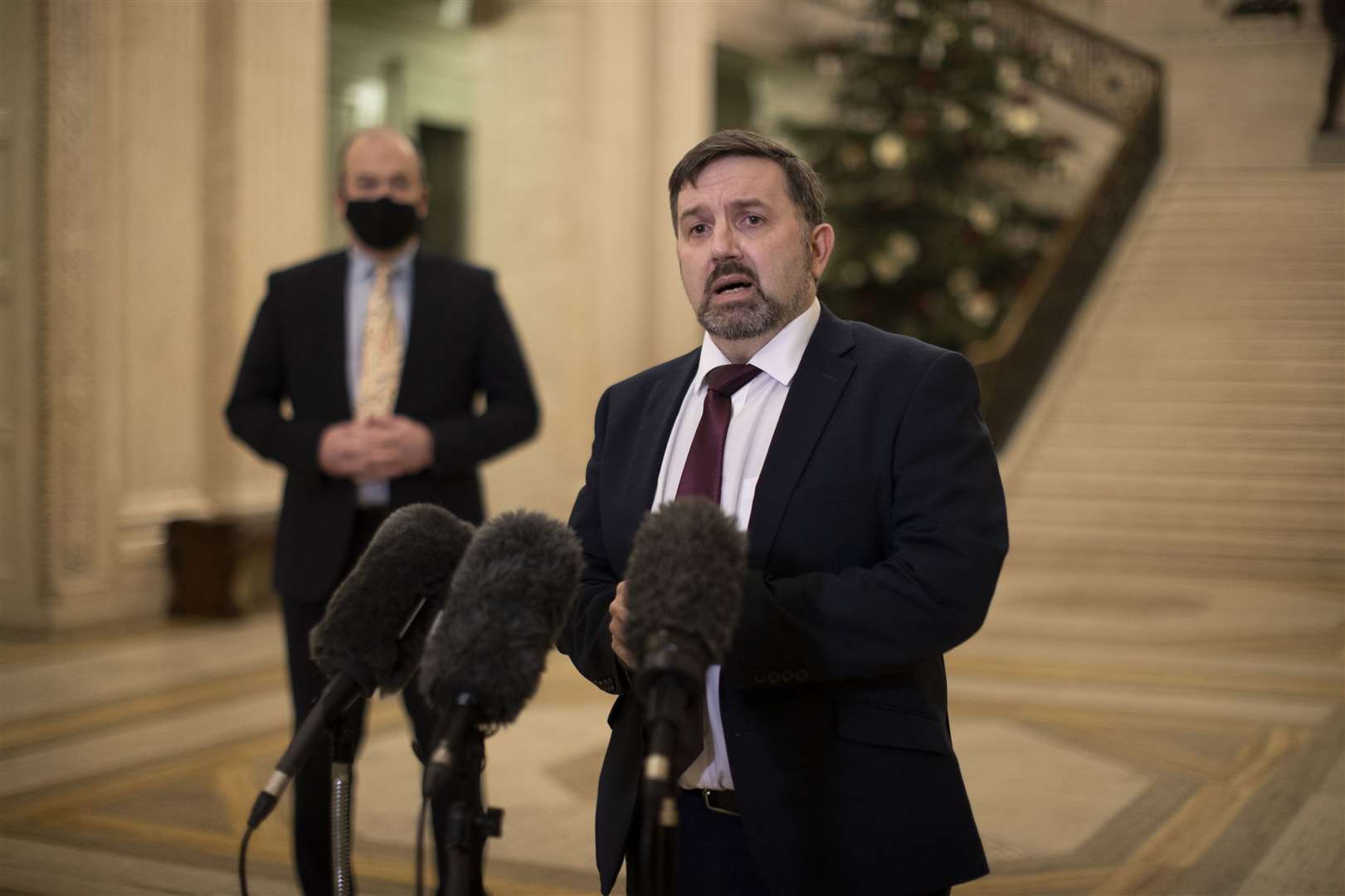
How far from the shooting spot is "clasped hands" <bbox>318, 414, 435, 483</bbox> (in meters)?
3.54

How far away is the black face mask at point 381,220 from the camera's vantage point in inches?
141

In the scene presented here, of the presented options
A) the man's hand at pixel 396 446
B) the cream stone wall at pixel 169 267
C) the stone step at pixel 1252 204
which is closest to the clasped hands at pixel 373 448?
the man's hand at pixel 396 446

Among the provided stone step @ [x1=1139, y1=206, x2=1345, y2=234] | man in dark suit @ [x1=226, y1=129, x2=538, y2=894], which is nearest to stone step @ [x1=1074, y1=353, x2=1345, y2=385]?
stone step @ [x1=1139, y1=206, x2=1345, y2=234]

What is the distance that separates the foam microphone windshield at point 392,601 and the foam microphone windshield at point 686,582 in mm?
463

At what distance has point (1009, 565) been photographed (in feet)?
22.4

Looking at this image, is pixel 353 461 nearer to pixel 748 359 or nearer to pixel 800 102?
pixel 748 359

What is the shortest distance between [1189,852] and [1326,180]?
2.00 metres

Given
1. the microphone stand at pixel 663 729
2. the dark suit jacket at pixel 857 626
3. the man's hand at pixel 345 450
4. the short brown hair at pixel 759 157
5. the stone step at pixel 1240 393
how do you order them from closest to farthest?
the microphone stand at pixel 663 729 → the dark suit jacket at pixel 857 626 → the short brown hair at pixel 759 157 → the man's hand at pixel 345 450 → the stone step at pixel 1240 393

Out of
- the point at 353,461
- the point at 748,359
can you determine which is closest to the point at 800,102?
the point at 353,461

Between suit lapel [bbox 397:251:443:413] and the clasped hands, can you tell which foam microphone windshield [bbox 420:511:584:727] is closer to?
the clasped hands

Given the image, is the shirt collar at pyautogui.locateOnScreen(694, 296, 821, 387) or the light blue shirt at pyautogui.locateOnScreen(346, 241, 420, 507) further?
the light blue shirt at pyautogui.locateOnScreen(346, 241, 420, 507)

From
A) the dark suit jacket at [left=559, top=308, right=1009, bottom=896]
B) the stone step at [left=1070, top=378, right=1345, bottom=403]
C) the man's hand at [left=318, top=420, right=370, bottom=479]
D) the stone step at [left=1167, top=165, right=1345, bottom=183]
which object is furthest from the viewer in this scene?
the stone step at [left=1070, top=378, right=1345, bottom=403]

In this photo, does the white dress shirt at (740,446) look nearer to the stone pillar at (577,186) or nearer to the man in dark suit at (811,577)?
the man in dark suit at (811,577)

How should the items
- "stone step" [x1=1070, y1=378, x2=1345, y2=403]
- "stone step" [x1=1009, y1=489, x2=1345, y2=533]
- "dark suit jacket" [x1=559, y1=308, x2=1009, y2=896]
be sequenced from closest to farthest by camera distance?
"dark suit jacket" [x1=559, y1=308, x2=1009, y2=896] → "stone step" [x1=1070, y1=378, x2=1345, y2=403] → "stone step" [x1=1009, y1=489, x2=1345, y2=533]
